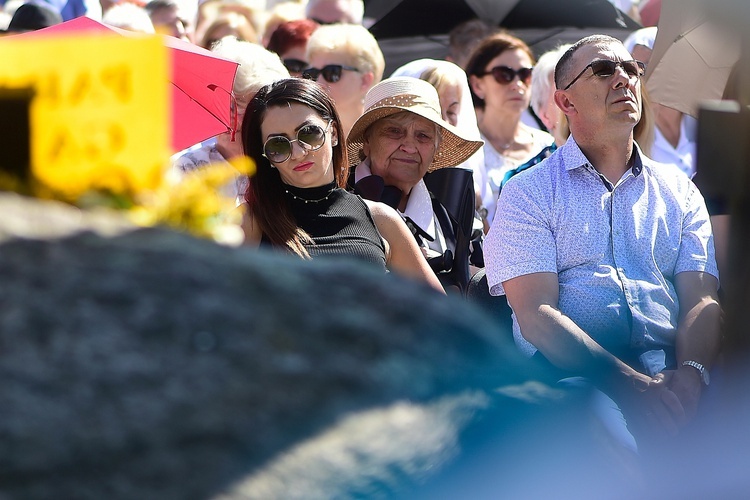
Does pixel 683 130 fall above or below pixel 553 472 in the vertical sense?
below

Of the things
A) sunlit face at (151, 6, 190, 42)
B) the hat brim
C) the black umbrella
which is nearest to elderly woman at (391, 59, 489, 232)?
the hat brim

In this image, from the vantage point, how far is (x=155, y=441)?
3.76 ft

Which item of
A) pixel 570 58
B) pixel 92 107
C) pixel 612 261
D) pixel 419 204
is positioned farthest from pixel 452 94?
Answer: pixel 92 107

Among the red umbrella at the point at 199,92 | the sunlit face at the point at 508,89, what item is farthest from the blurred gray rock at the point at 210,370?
the sunlit face at the point at 508,89

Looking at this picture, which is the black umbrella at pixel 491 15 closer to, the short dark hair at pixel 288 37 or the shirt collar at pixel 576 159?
the short dark hair at pixel 288 37

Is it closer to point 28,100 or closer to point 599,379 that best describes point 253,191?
point 599,379

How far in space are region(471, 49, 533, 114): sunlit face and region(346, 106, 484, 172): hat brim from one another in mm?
1018

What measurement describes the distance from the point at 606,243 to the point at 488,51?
8.62 feet

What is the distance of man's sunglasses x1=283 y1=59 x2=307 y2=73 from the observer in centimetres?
634

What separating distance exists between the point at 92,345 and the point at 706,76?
385 centimetres

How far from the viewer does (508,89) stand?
6.06m

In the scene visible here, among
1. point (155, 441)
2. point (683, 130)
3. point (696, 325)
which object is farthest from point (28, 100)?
point (683, 130)

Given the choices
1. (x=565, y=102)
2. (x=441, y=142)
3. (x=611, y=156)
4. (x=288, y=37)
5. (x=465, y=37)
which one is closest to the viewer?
(x=611, y=156)

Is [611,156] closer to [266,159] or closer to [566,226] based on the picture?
[566,226]
